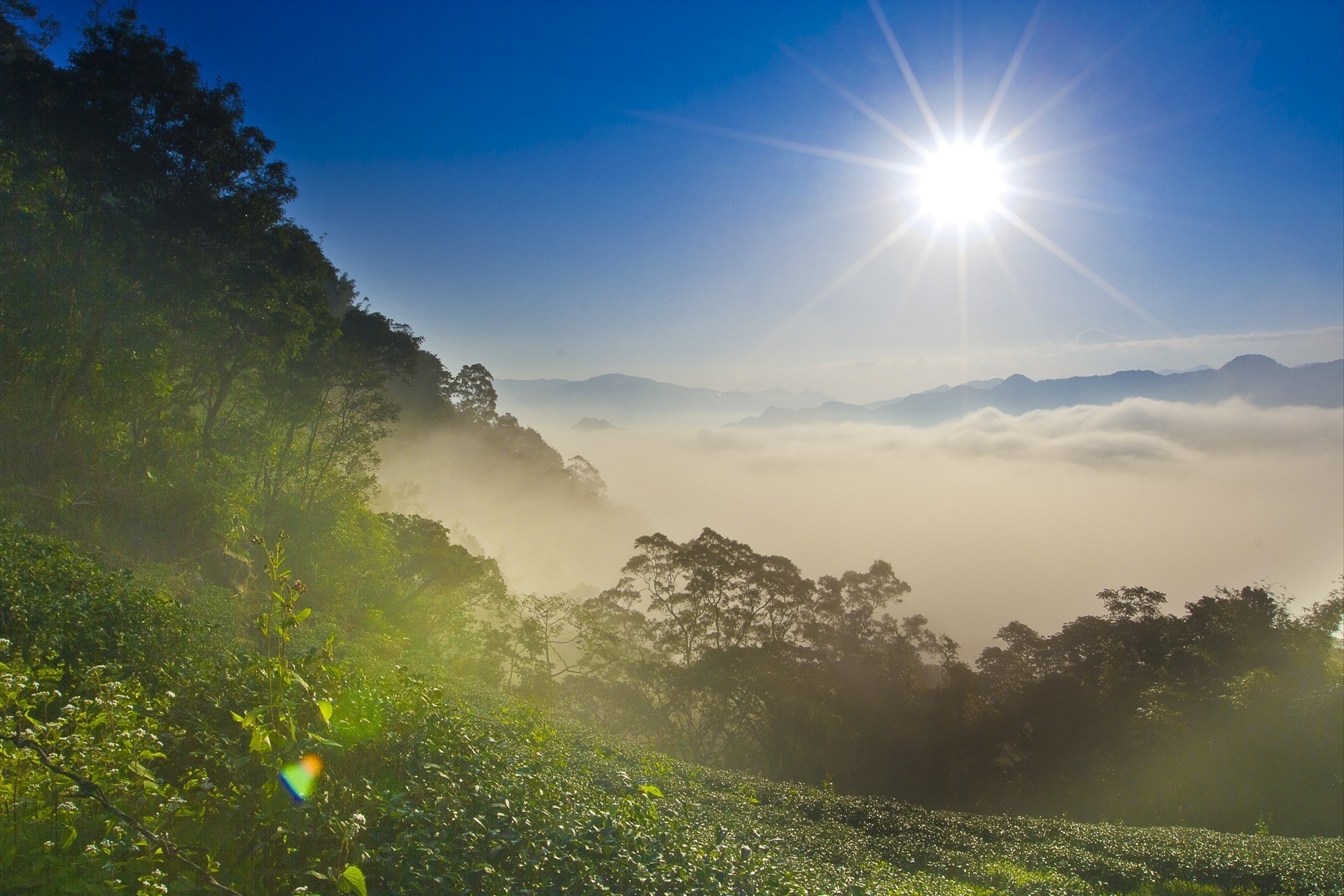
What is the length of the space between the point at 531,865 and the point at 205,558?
14.3 meters

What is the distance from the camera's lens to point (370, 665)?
42.1 ft

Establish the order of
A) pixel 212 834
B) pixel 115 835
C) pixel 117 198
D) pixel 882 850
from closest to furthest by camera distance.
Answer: pixel 115 835 → pixel 212 834 → pixel 882 850 → pixel 117 198

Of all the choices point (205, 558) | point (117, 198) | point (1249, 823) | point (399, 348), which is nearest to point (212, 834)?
point (205, 558)

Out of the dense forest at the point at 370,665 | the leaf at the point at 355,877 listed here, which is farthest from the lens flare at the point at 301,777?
the leaf at the point at 355,877

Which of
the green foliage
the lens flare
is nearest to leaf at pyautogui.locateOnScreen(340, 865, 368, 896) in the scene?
the green foliage

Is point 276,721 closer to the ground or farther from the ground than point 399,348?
closer to the ground

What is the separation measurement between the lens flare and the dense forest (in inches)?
0.7

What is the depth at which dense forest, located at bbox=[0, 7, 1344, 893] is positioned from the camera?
306cm

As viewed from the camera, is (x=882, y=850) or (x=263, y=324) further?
(x=263, y=324)

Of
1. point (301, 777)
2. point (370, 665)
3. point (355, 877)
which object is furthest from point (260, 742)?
point (370, 665)

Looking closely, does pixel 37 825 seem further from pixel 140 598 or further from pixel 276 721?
pixel 140 598

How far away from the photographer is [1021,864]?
31.5ft

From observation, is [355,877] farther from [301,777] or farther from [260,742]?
[301,777]

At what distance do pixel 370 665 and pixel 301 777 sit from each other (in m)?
11.2
